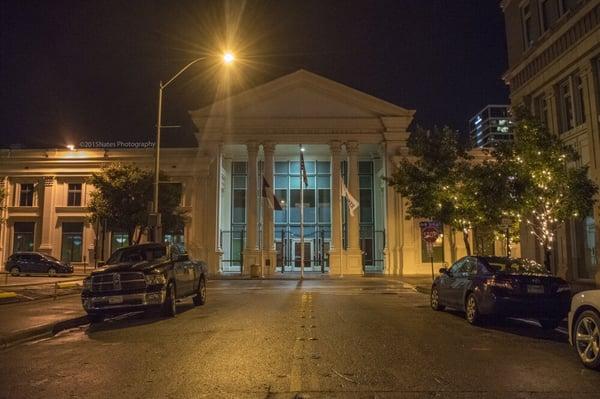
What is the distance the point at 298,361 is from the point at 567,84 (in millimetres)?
17475

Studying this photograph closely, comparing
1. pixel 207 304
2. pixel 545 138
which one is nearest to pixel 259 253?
pixel 207 304

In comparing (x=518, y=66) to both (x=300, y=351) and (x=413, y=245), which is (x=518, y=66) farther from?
(x=300, y=351)

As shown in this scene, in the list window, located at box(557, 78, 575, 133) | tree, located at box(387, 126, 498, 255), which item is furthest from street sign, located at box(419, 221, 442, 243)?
window, located at box(557, 78, 575, 133)

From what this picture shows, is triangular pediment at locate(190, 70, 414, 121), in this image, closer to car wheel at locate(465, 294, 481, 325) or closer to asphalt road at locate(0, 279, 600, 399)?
asphalt road at locate(0, 279, 600, 399)

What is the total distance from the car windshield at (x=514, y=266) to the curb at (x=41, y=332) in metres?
9.04

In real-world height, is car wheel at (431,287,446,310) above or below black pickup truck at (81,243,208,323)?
below

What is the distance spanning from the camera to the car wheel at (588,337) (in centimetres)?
701

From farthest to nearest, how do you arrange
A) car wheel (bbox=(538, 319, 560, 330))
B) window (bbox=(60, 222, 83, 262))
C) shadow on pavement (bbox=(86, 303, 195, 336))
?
window (bbox=(60, 222, 83, 262)) → shadow on pavement (bbox=(86, 303, 195, 336)) → car wheel (bbox=(538, 319, 560, 330))

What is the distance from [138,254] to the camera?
13.8 m

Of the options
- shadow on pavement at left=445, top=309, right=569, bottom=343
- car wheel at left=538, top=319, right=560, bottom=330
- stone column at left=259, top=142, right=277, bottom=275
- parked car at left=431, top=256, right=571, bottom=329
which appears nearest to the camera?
shadow on pavement at left=445, top=309, right=569, bottom=343

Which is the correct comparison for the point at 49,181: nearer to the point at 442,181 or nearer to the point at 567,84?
the point at 442,181

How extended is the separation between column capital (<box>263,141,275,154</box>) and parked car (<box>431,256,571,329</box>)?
89.1 ft

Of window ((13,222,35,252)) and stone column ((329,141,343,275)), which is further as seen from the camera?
window ((13,222,35,252))

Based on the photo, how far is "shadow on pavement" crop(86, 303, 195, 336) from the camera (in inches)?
443
